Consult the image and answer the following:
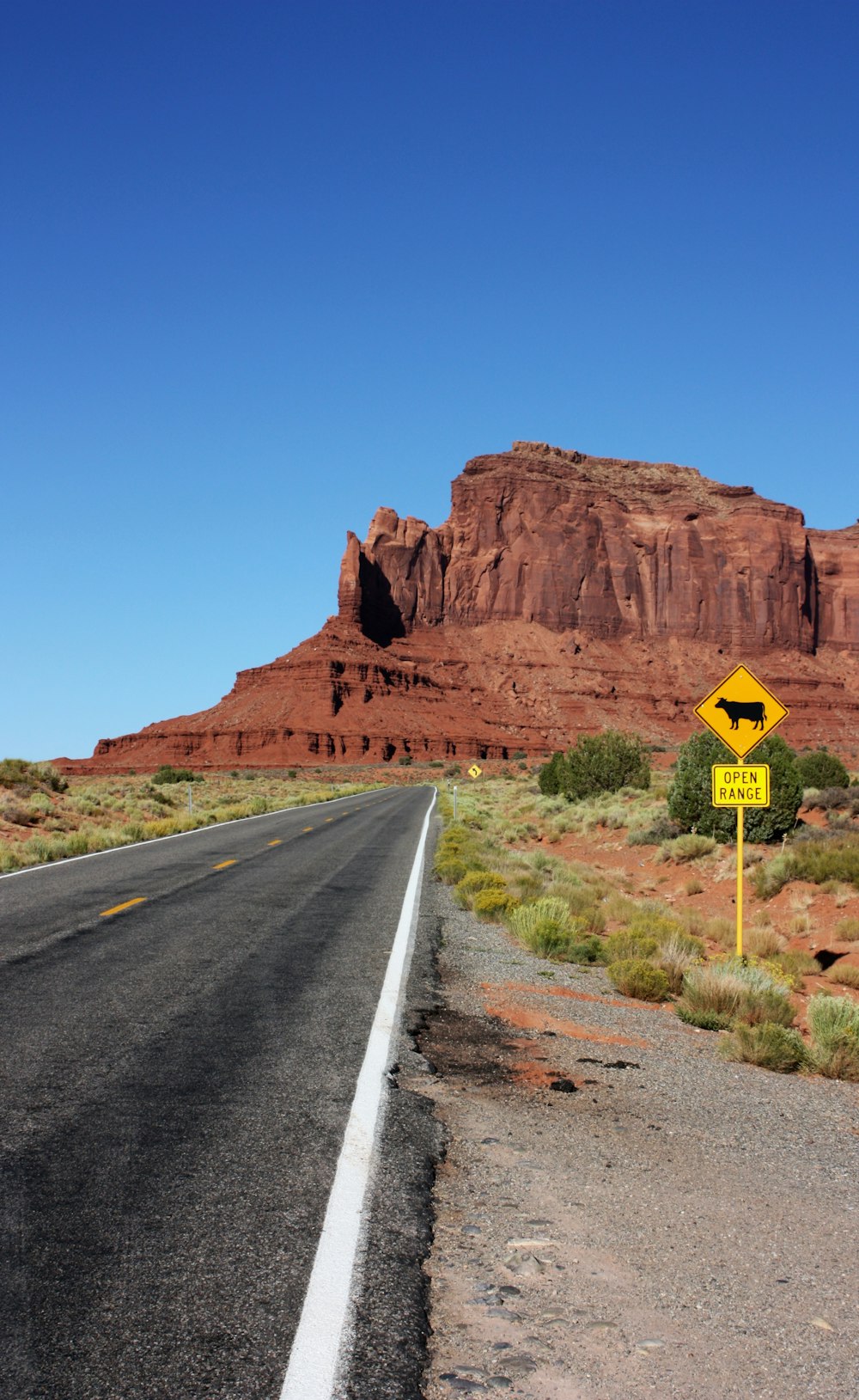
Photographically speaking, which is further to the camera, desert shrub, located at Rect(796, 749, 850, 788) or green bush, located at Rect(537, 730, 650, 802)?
green bush, located at Rect(537, 730, 650, 802)

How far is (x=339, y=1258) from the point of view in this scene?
3.66 metres

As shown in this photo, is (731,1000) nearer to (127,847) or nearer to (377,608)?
(127,847)

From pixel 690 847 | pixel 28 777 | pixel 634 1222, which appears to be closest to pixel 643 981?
pixel 634 1222

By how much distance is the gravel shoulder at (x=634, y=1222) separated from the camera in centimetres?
306

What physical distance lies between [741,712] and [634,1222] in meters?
7.75

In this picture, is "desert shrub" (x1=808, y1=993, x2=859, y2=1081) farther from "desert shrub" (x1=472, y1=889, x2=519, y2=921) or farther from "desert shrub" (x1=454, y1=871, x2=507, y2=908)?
"desert shrub" (x1=454, y1=871, x2=507, y2=908)

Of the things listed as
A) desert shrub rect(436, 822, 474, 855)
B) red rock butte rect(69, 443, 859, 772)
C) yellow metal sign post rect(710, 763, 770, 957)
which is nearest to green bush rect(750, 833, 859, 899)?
desert shrub rect(436, 822, 474, 855)

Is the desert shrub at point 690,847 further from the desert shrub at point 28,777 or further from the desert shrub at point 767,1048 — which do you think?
the desert shrub at point 28,777

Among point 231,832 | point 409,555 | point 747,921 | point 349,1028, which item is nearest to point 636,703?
point 409,555

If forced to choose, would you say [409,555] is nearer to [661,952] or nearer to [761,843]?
[761,843]

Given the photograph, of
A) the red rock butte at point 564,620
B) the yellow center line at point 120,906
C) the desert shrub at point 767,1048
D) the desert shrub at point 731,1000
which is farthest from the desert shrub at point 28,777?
the red rock butte at point 564,620

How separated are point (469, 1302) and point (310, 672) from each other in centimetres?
12312

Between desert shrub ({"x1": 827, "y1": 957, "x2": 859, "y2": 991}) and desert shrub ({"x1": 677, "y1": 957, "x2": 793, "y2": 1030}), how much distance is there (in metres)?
3.56

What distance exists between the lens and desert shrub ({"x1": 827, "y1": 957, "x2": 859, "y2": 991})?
1205cm
